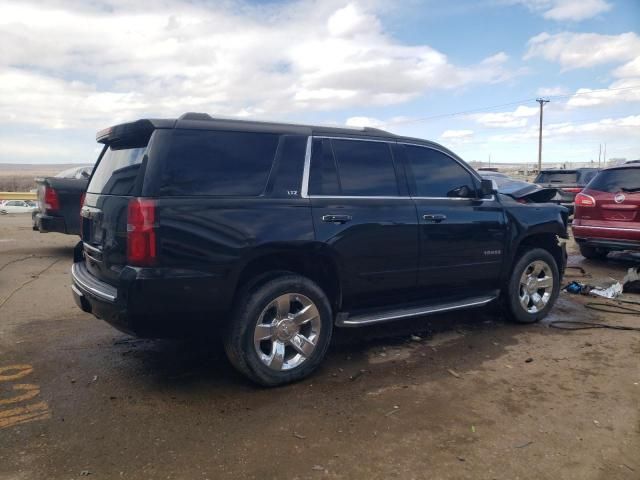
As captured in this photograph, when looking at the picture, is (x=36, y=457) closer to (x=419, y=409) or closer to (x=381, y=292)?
(x=419, y=409)

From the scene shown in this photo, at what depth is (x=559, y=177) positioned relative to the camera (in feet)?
47.6

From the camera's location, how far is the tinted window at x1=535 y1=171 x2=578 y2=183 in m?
14.4

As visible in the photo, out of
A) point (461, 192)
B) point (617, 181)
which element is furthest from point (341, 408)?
point (617, 181)

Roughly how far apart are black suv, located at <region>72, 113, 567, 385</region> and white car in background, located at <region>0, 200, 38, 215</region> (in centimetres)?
1685

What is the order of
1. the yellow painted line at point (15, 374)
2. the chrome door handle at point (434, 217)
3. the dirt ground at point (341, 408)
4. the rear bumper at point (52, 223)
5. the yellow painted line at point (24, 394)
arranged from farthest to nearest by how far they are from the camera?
1. the rear bumper at point (52, 223)
2. the chrome door handle at point (434, 217)
3. the yellow painted line at point (15, 374)
4. the yellow painted line at point (24, 394)
5. the dirt ground at point (341, 408)

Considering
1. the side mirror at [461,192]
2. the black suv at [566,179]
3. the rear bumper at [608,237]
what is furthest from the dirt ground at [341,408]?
the black suv at [566,179]

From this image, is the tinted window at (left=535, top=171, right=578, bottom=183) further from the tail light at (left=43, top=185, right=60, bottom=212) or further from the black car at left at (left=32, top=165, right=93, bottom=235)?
the tail light at (left=43, top=185, right=60, bottom=212)

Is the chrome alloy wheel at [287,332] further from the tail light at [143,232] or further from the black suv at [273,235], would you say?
the tail light at [143,232]

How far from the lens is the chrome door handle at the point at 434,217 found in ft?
15.5

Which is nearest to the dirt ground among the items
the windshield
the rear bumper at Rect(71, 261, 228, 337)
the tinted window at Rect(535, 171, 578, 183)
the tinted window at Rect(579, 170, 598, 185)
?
the rear bumper at Rect(71, 261, 228, 337)

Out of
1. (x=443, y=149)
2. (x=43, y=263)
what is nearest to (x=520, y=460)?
(x=443, y=149)

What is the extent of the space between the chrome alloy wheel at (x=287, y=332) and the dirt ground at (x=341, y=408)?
231 mm

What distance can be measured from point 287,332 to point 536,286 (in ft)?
10.1

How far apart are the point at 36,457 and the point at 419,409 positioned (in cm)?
231
